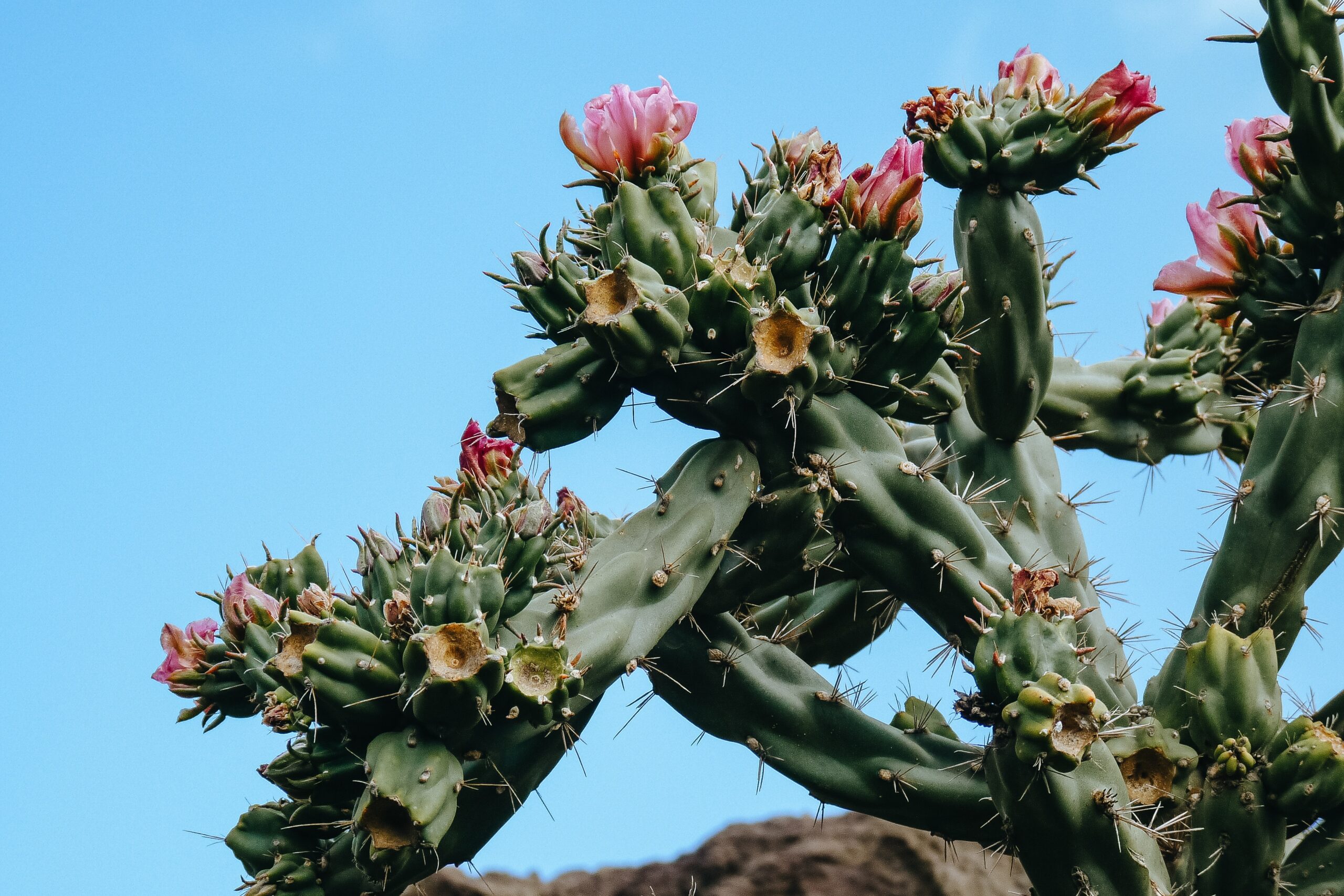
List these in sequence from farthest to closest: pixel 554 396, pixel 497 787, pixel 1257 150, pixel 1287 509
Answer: pixel 1257 150
pixel 1287 509
pixel 554 396
pixel 497 787

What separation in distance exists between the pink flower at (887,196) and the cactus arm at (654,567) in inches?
22.3

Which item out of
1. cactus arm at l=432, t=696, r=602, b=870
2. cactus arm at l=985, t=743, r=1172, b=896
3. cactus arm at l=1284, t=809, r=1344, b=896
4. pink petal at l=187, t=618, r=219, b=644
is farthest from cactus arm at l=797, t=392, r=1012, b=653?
pink petal at l=187, t=618, r=219, b=644

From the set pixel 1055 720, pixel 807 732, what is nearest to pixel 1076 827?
pixel 1055 720

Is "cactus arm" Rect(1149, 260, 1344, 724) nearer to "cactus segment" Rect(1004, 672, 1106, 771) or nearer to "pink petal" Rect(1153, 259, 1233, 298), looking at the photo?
"pink petal" Rect(1153, 259, 1233, 298)

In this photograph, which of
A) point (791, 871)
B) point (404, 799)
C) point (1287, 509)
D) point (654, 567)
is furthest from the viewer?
point (791, 871)

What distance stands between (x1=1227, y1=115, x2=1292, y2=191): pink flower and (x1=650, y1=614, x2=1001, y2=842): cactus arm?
5.58 ft

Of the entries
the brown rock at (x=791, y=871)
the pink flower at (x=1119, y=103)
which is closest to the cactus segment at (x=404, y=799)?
the pink flower at (x=1119, y=103)

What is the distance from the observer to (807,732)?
10.1ft

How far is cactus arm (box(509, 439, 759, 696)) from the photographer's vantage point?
2525mm

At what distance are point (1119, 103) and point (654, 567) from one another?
1731 mm

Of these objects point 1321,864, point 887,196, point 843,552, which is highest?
point 887,196

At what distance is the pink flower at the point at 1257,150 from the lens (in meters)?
3.45

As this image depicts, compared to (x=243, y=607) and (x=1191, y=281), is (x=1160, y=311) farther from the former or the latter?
(x=243, y=607)

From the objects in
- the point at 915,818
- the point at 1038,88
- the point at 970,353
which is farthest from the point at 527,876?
the point at 1038,88
